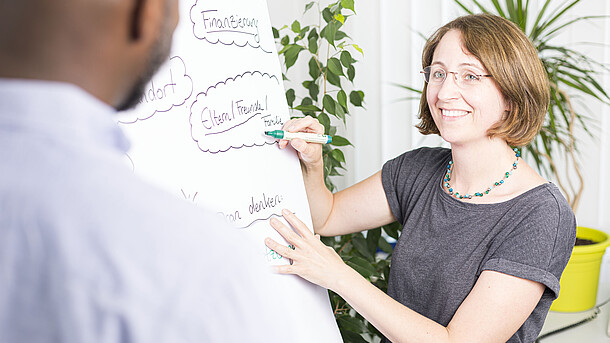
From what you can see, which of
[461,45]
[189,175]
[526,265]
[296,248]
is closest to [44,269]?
[189,175]

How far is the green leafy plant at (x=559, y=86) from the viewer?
192 centimetres

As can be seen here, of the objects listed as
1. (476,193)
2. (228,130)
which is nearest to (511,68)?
(476,193)

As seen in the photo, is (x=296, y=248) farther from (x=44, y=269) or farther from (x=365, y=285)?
(x=44, y=269)

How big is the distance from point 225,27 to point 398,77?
1360 mm

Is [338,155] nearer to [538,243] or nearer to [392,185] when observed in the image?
[392,185]

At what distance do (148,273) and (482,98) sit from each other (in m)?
1.02

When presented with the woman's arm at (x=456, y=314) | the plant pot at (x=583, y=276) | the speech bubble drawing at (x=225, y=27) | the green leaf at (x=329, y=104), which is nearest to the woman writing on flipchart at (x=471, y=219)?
the woman's arm at (x=456, y=314)

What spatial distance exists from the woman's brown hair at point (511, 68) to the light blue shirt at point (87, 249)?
1.00m

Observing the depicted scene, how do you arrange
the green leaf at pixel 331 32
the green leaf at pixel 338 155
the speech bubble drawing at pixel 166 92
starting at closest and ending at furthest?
the speech bubble drawing at pixel 166 92 → the green leaf at pixel 331 32 → the green leaf at pixel 338 155

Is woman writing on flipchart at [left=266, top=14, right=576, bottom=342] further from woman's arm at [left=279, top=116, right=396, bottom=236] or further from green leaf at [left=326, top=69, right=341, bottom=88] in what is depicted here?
green leaf at [left=326, top=69, right=341, bottom=88]

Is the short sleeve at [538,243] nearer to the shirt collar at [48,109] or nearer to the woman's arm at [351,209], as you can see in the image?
the woman's arm at [351,209]

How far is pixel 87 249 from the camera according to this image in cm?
29

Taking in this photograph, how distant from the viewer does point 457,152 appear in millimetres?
1280

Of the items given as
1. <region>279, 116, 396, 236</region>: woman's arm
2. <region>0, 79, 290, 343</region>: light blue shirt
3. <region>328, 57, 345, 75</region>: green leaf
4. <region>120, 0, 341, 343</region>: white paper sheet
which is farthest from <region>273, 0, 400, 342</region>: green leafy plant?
<region>0, 79, 290, 343</region>: light blue shirt
